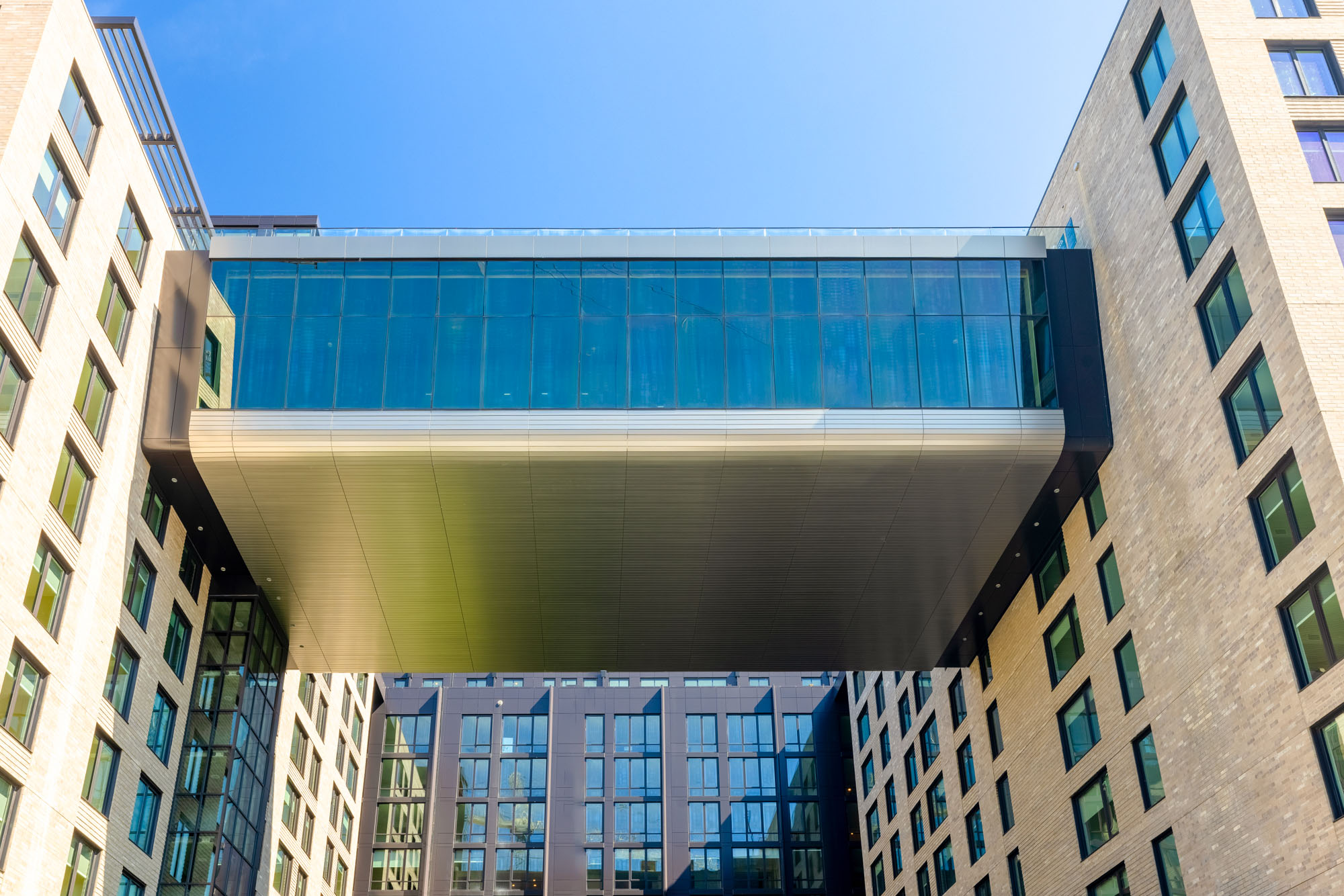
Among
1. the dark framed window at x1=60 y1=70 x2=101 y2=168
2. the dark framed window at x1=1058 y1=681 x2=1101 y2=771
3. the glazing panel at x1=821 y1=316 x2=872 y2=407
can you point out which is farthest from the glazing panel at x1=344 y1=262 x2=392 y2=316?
the dark framed window at x1=1058 y1=681 x2=1101 y2=771

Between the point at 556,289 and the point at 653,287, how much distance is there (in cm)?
273

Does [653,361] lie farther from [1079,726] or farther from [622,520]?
[1079,726]

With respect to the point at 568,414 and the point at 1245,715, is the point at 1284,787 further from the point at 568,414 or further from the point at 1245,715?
the point at 568,414

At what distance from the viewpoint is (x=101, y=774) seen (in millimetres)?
31250

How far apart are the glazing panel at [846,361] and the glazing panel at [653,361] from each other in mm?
4193

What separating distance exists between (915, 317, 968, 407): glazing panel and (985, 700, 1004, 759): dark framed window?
47.0 feet

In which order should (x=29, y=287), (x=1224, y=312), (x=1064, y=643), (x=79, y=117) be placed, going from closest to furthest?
(x=29, y=287), (x=1224, y=312), (x=79, y=117), (x=1064, y=643)

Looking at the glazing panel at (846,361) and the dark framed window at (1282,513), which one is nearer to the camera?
the dark framed window at (1282,513)

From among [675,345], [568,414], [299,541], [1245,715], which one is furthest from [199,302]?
[1245,715]

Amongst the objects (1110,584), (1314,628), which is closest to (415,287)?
(1110,584)

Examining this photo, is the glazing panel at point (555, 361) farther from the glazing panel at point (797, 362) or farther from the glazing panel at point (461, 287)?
the glazing panel at point (797, 362)

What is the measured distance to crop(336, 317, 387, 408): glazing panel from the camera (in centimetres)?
3409

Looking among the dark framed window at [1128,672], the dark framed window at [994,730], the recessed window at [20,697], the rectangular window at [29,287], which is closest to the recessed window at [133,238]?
the rectangular window at [29,287]

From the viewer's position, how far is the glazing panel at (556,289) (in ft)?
116
